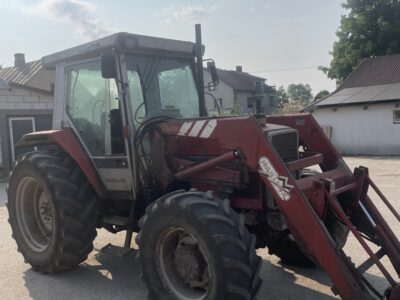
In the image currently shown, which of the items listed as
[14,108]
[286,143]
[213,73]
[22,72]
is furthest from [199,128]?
[22,72]

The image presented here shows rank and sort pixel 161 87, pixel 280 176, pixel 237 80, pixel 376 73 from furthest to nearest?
pixel 237 80
pixel 376 73
pixel 161 87
pixel 280 176

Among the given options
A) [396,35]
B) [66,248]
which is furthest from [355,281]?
[396,35]

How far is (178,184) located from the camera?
4629 mm

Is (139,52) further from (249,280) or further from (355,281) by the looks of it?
(355,281)

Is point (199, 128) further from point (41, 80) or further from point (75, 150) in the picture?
point (41, 80)

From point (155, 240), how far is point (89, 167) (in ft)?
5.35

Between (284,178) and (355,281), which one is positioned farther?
(284,178)

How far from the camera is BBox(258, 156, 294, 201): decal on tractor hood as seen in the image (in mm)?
3666

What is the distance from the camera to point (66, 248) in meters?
4.85

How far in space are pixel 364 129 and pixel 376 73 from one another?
A: 5.09 m

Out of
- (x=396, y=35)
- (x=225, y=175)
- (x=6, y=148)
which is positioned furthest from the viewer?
(x=396, y=35)

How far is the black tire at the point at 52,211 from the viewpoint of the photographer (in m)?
4.85

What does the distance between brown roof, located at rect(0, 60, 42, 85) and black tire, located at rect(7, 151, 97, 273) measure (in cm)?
1744

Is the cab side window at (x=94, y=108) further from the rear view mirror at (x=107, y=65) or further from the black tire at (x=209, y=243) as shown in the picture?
the black tire at (x=209, y=243)
